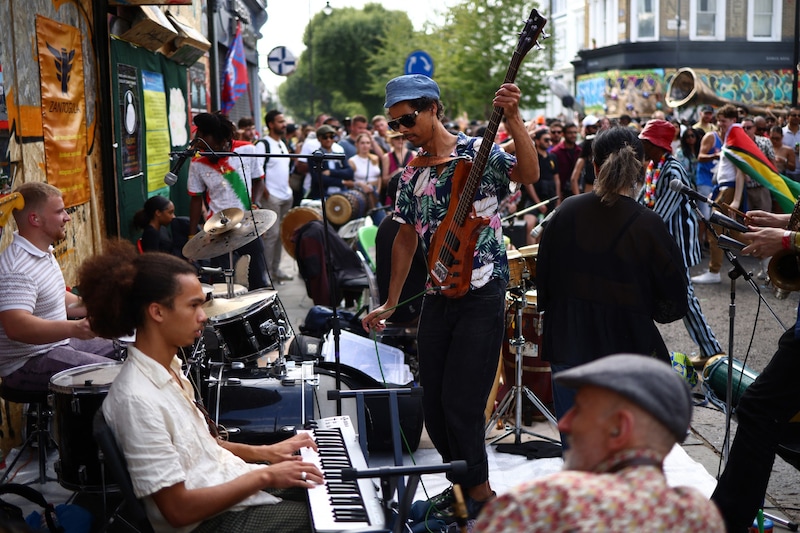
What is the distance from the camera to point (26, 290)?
4570 millimetres

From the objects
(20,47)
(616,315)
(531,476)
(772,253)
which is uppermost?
(20,47)

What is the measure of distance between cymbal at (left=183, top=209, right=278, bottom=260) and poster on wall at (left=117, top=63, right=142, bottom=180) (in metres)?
2.88

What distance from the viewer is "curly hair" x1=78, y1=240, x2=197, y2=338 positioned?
3.05 metres

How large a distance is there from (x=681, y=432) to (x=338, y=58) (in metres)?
69.2

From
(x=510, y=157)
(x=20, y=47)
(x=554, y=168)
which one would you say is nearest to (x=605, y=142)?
(x=510, y=157)

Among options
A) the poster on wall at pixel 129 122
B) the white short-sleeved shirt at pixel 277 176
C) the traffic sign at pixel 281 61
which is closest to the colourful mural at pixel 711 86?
the traffic sign at pixel 281 61

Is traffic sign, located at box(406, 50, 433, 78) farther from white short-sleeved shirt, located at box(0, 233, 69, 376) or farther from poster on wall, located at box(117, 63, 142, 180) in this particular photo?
white short-sleeved shirt, located at box(0, 233, 69, 376)

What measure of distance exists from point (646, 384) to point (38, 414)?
381cm

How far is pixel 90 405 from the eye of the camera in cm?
409

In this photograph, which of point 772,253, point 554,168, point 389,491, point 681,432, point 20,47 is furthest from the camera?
point 554,168

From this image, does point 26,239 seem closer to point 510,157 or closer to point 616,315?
point 510,157

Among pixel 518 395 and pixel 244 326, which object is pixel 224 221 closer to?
pixel 244 326

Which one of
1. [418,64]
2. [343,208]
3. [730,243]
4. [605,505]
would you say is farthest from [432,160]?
[418,64]

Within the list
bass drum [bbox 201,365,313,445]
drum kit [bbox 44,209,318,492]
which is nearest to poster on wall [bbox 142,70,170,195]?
drum kit [bbox 44,209,318,492]
